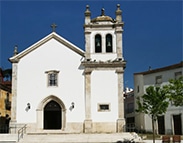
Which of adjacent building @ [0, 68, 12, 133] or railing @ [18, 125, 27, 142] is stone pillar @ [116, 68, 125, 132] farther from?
adjacent building @ [0, 68, 12, 133]

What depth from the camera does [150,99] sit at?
23438mm

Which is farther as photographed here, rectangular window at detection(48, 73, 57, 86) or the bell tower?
rectangular window at detection(48, 73, 57, 86)

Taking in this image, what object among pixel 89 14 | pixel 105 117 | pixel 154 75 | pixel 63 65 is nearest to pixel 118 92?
pixel 105 117

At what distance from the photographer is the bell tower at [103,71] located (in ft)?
98.9

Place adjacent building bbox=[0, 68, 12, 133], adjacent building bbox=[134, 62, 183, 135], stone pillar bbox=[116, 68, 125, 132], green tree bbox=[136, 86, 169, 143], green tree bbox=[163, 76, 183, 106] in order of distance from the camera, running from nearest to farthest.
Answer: green tree bbox=[163, 76, 183, 106] → green tree bbox=[136, 86, 169, 143] → stone pillar bbox=[116, 68, 125, 132] → adjacent building bbox=[134, 62, 183, 135] → adjacent building bbox=[0, 68, 12, 133]

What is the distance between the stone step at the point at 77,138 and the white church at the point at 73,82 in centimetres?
261

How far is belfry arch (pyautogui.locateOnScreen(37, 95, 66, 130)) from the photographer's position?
30.7 m

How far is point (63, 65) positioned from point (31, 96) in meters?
4.21

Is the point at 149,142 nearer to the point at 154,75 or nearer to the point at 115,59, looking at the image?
the point at 115,59

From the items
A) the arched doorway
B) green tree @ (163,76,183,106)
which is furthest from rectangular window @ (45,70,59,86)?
green tree @ (163,76,183,106)

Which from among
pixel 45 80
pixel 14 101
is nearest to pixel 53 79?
pixel 45 80

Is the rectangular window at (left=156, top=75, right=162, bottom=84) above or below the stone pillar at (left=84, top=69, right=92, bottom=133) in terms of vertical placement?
above

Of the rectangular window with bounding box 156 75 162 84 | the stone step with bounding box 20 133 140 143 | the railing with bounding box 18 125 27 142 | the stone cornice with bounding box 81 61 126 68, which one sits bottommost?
the stone step with bounding box 20 133 140 143

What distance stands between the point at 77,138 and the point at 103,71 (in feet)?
24.3
